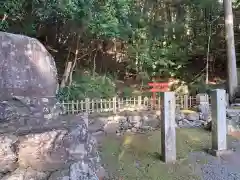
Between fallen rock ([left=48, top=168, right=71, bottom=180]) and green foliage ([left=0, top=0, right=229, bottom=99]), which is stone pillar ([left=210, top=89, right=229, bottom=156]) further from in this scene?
fallen rock ([left=48, top=168, right=71, bottom=180])

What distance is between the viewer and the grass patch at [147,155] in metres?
5.57

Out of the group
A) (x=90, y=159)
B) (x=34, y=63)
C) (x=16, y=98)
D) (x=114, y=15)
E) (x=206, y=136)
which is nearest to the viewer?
(x=90, y=159)

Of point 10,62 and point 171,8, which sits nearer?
point 10,62

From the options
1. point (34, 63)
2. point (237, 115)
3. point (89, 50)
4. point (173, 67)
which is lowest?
point (237, 115)

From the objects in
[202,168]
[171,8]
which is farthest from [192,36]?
[202,168]

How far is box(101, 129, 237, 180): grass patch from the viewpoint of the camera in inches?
219

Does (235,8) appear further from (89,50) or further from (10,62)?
(10,62)

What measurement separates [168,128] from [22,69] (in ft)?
13.2

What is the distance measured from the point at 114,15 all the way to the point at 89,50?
4643 millimetres

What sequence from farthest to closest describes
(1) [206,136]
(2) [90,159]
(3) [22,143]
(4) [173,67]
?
(4) [173,67], (1) [206,136], (2) [90,159], (3) [22,143]

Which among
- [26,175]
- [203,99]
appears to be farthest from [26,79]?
[203,99]

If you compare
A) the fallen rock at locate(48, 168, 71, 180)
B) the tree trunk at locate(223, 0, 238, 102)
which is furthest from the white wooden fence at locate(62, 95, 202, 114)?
the fallen rock at locate(48, 168, 71, 180)

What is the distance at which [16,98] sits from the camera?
9.68 feet

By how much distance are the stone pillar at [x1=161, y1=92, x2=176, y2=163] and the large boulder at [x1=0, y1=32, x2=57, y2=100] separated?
3482 mm
